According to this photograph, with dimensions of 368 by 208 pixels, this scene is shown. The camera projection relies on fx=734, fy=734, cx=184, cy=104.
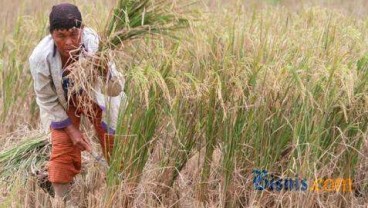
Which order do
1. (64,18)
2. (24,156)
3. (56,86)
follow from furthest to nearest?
(24,156)
(56,86)
(64,18)

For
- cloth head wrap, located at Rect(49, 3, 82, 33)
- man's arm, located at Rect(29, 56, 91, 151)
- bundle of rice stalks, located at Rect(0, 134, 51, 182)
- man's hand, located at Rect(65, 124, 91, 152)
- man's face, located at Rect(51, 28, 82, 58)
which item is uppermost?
cloth head wrap, located at Rect(49, 3, 82, 33)

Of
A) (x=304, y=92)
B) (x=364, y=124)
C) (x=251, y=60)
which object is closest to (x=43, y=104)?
(x=251, y=60)

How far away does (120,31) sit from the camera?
336 cm

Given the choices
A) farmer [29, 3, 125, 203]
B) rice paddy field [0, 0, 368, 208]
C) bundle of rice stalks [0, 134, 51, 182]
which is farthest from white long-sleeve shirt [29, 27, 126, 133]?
bundle of rice stalks [0, 134, 51, 182]

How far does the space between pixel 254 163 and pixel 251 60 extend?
1.57 feet

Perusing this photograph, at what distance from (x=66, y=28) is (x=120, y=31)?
0.81 feet

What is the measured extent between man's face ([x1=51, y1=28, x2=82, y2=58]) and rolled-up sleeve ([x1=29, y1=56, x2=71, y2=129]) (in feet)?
0.43

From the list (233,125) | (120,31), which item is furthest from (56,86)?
(233,125)

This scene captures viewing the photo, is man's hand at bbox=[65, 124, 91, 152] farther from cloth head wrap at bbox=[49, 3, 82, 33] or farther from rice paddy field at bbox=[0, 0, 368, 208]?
cloth head wrap at bbox=[49, 3, 82, 33]

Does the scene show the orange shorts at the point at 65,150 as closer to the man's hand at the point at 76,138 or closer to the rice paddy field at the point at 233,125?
the man's hand at the point at 76,138

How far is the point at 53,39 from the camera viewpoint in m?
3.46

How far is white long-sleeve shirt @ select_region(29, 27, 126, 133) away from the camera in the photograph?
11.2ft

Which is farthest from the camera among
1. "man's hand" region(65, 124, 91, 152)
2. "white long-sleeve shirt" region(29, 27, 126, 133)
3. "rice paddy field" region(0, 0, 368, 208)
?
"man's hand" region(65, 124, 91, 152)

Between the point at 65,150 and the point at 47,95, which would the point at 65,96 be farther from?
the point at 65,150
